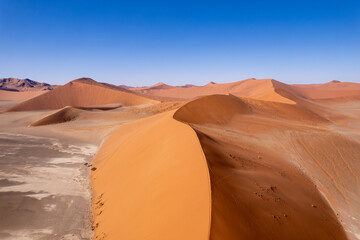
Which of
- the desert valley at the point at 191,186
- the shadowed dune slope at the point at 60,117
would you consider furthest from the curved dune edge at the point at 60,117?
the desert valley at the point at 191,186

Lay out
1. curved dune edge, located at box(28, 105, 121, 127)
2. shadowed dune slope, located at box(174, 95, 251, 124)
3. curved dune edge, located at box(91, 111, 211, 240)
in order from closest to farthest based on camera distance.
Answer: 1. curved dune edge, located at box(91, 111, 211, 240)
2. shadowed dune slope, located at box(174, 95, 251, 124)
3. curved dune edge, located at box(28, 105, 121, 127)

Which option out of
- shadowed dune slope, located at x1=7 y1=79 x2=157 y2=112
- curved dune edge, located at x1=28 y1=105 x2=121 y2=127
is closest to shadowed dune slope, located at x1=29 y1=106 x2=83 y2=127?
curved dune edge, located at x1=28 y1=105 x2=121 y2=127

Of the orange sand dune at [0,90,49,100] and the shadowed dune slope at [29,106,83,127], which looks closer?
the shadowed dune slope at [29,106,83,127]

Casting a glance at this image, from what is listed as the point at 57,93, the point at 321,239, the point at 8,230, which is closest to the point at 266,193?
the point at 321,239

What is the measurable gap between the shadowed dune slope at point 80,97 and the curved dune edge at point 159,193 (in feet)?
96.0

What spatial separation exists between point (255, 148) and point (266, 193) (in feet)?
12.5

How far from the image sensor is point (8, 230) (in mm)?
5066

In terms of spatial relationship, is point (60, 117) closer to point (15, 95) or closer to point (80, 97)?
point (80, 97)

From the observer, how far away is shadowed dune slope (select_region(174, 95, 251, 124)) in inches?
469

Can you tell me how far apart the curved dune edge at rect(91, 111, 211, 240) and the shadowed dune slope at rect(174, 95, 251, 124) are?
3.88 m

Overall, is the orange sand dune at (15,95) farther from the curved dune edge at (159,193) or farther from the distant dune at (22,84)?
the curved dune edge at (159,193)

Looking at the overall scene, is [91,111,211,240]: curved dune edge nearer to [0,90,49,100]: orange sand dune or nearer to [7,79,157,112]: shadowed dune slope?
[7,79,157,112]: shadowed dune slope

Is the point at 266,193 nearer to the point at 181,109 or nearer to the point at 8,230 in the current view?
the point at 8,230

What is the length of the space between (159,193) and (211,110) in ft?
32.2
